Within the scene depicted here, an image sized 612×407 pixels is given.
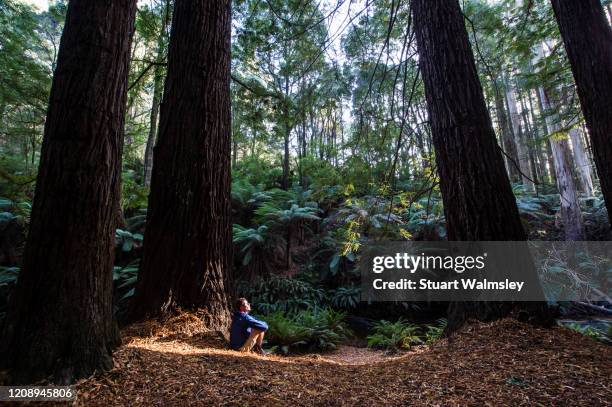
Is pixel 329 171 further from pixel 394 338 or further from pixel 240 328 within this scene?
pixel 240 328

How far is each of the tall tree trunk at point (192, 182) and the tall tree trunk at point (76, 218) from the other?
1.04 meters

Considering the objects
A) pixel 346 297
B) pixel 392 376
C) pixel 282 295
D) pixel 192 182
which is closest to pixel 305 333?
pixel 282 295

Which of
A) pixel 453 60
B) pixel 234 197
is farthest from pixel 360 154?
pixel 234 197

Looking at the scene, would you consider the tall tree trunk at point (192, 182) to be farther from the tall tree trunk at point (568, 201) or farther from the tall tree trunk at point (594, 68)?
the tall tree trunk at point (568, 201)

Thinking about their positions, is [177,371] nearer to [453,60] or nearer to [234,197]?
[453,60]

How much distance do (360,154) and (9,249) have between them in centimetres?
921

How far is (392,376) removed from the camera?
2.25 metres

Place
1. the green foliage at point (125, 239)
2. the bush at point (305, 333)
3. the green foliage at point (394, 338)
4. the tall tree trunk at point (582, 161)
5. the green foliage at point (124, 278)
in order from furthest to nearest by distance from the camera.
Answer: the tall tree trunk at point (582, 161) < the green foliage at point (125, 239) < the green foliage at point (124, 278) < the green foliage at point (394, 338) < the bush at point (305, 333)

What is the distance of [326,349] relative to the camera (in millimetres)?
6484

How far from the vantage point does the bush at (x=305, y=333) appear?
248 inches

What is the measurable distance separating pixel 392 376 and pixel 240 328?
1707 mm

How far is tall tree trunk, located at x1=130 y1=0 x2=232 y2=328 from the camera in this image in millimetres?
3211

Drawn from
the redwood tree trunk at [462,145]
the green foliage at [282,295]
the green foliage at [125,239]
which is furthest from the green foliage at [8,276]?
the redwood tree trunk at [462,145]

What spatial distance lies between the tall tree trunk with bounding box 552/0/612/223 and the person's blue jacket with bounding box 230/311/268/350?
141 inches
